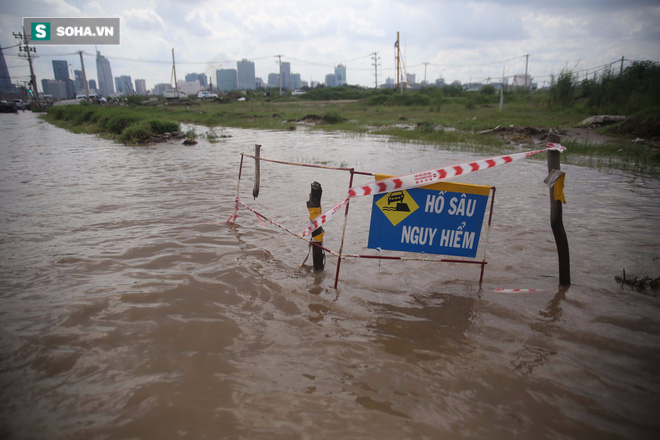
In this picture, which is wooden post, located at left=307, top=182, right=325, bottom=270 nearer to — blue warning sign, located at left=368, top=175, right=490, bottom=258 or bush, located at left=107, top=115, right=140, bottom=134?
Answer: blue warning sign, located at left=368, top=175, right=490, bottom=258

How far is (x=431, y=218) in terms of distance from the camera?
3846 mm

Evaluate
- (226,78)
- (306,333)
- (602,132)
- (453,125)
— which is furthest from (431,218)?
(226,78)

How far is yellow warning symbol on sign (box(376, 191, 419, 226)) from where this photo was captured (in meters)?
3.78

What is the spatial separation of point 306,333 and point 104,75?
624 ft

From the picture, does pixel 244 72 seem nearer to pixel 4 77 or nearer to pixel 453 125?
pixel 4 77

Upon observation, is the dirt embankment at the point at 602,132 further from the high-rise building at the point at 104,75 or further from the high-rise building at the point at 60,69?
the high-rise building at the point at 104,75

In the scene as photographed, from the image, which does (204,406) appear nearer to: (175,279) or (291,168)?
(175,279)

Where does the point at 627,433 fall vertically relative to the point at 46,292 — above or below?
below

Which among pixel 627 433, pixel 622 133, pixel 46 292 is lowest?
pixel 627 433

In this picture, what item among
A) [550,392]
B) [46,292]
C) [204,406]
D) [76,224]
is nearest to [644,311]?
[550,392]

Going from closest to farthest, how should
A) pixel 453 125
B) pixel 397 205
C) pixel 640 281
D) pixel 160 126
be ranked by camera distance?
pixel 397 205, pixel 640 281, pixel 160 126, pixel 453 125

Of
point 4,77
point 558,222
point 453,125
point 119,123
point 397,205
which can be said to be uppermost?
point 4,77

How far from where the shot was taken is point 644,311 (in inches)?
152

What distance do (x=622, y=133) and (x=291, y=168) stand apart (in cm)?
1425
